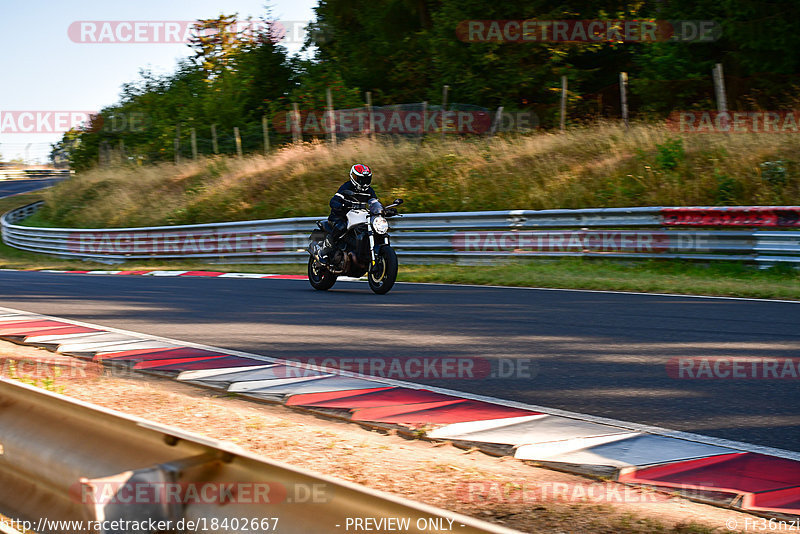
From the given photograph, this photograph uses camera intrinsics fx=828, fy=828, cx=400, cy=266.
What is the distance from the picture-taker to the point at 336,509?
222cm

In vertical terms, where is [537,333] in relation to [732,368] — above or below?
above

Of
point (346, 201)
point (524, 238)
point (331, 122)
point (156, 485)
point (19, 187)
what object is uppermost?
point (19, 187)

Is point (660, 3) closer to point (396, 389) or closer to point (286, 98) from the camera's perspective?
point (286, 98)

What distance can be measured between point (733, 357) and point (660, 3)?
25063 millimetres

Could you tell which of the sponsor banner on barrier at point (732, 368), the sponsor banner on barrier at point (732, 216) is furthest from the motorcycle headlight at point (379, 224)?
the sponsor banner on barrier at point (732, 216)

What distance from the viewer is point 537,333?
7.67m

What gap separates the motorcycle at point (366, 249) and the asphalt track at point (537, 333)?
0.32 m

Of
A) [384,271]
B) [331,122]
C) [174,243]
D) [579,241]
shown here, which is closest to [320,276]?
[384,271]

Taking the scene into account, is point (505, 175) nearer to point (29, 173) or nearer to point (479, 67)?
point (479, 67)

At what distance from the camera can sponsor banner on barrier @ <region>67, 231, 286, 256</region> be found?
2114 centimetres

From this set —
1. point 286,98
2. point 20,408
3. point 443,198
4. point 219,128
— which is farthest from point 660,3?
point 20,408

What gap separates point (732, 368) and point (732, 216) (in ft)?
28.8

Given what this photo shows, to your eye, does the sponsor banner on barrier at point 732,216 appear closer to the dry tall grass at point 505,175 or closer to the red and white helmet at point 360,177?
the dry tall grass at point 505,175

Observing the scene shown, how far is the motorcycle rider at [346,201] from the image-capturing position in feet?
39.0
